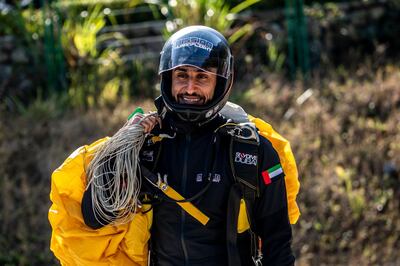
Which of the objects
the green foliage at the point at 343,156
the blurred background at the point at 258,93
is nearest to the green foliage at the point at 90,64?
the blurred background at the point at 258,93

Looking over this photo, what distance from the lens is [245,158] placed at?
3.47 meters

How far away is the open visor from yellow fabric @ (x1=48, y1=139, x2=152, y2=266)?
58 centimetres

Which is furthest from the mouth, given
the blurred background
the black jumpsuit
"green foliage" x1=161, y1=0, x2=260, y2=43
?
"green foliage" x1=161, y1=0, x2=260, y2=43

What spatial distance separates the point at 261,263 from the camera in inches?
141

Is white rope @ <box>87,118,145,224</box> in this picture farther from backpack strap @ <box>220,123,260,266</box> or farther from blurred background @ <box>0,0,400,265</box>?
blurred background @ <box>0,0,400,265</box>

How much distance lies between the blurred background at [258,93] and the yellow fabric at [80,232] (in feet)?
10.4

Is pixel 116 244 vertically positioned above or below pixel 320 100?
above

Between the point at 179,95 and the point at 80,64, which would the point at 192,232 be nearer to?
the point at 179,95

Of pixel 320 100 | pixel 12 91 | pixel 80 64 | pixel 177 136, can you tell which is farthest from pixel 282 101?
pixel 177 136

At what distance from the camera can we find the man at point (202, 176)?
11.5 feet

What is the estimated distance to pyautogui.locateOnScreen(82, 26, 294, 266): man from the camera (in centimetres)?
352

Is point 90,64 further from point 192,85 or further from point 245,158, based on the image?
point 245,158

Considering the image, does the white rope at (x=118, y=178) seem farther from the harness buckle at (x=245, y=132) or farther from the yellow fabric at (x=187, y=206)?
the harness buckle at (x=245, y=132)

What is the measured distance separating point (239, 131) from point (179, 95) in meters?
0.30
